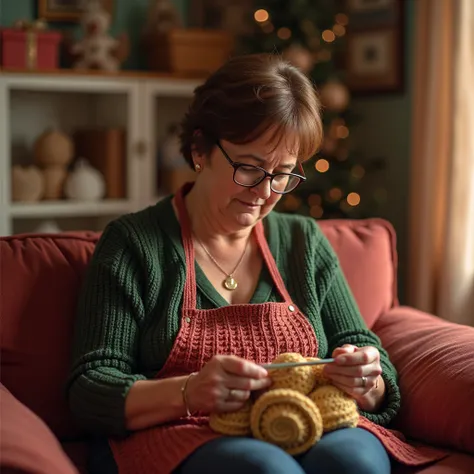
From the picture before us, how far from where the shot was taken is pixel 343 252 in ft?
7.23

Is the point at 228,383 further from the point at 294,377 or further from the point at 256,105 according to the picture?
the point at 256,105

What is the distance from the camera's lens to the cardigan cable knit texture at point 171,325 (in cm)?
167

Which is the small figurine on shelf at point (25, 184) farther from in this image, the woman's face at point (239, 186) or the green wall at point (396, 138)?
the woman's face at point (239, 186)

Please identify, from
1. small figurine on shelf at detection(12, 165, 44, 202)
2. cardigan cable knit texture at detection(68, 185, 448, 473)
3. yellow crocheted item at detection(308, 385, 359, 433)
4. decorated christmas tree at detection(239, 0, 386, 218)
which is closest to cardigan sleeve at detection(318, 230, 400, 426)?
cardigan cable knit texture at detection(68, 185, 448, 473)

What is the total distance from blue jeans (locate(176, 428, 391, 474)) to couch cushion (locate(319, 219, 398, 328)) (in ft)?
2.08

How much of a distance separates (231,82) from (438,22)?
1592 millimetres

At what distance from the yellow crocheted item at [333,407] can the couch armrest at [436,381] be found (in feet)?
0.79

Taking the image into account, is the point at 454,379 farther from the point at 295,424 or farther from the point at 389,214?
the point at 389,214


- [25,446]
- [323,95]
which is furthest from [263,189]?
[323,95]

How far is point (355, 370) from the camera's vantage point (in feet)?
5.41

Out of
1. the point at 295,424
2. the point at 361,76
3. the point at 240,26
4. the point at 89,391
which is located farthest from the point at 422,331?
the point at 240,26

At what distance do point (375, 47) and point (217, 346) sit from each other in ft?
7.76

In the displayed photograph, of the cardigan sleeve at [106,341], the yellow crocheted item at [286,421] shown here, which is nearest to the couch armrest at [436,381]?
the yellow crocheted item at [286,421]

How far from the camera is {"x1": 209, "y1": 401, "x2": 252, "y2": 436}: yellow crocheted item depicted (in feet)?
5.15
